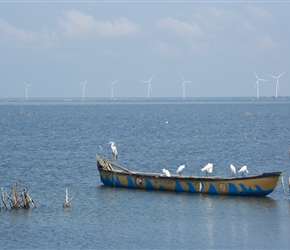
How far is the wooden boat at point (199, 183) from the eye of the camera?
3584 cm

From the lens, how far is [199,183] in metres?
36.9

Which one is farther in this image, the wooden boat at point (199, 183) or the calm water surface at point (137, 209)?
the wooden boat at point (199, 183)

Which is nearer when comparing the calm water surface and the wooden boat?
the calm water surface

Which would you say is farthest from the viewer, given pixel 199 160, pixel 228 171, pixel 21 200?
pixel 199 160

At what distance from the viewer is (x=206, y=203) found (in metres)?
34.6

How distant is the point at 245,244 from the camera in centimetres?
2648

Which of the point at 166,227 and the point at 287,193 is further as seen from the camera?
the point at 287,193

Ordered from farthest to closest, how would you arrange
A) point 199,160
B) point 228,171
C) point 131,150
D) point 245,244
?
1. point 131,150
2. point 199,160
3. point 228,171
4. point 245,244

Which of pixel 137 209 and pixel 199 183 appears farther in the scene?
pixel 199 183

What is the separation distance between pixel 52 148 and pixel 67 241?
3657cm

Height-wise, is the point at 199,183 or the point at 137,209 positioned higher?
the point at 199,183

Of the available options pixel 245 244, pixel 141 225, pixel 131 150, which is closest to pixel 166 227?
pixel 141 225

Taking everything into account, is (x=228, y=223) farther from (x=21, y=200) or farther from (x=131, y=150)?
(x=131, y=150)

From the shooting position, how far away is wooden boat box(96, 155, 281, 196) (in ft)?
118
